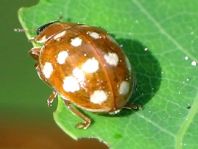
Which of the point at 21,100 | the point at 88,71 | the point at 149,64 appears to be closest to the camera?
the point at 88,71

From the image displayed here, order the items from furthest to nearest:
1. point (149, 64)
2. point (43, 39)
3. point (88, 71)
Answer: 1. point (43, 39)
2. point (149, 64)
3. point (88, 71)

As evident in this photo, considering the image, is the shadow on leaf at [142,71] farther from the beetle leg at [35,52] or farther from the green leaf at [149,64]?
the beetle leg at [35,52]

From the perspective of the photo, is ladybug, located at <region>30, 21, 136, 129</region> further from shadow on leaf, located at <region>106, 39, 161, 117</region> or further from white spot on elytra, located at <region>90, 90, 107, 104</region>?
shadow on leaf, located at <region>106, 39, 161, 117</region>

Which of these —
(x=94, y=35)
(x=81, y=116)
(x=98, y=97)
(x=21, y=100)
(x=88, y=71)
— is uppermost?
(x=94, y=35)

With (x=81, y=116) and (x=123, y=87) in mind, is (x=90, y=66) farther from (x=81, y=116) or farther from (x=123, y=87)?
(x=81, y=116)

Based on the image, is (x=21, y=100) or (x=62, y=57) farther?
(x=21, y=100)

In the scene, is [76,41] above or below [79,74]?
above

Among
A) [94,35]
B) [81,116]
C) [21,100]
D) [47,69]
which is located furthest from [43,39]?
[21,100]

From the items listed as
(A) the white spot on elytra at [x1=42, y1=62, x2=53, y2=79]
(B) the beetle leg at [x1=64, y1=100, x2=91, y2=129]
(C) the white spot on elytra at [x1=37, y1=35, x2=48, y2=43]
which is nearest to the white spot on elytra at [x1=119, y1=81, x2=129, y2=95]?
(B) the beetle leg at [x1=64, y1=100, x2=91, y2=129]

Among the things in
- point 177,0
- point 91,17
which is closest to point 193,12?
point 177,0
